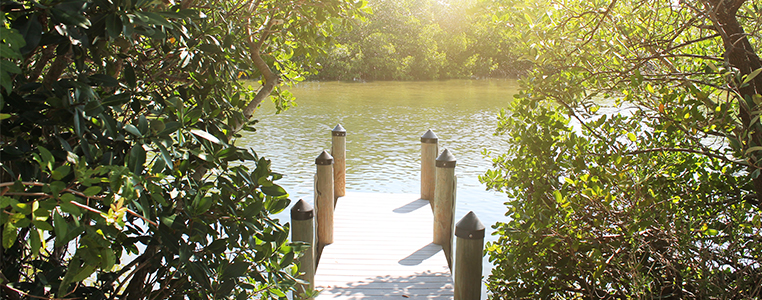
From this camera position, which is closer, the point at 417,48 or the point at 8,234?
the point at 8,234

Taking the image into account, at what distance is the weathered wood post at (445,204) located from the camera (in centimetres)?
545

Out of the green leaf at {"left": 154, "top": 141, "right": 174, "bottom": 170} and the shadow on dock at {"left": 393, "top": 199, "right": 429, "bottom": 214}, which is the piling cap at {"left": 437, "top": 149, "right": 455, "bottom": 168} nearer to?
the shadow on dock at {"left": 393, "top": 199, "right": 429, "bottom": 214}

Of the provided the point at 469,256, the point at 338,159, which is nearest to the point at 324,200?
the point at 338,159

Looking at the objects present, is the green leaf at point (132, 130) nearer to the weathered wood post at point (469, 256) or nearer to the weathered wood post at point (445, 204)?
the weathered wood post at point (469, 256)

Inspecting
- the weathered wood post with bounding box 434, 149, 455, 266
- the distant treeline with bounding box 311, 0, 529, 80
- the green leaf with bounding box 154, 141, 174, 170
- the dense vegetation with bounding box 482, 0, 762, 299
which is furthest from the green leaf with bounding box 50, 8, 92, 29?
the distant treeline with bounding box 311, 0, 529, 80

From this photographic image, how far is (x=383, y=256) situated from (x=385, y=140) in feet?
24.9

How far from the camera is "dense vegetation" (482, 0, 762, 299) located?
286 cm

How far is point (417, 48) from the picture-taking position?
122 feet

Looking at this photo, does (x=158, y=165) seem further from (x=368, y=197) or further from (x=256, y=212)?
(x=368, y=197)

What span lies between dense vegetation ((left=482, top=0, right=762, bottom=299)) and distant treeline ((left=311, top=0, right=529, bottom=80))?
29754 mm

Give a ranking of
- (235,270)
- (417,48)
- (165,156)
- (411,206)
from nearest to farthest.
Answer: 1. (165,156)
2. (235,270)
3. (411,206)
4. (417,48)

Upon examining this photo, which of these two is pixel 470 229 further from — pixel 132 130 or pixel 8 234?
pixel 8 234

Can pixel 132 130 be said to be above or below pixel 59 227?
above

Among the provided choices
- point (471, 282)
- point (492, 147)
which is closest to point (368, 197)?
point (471, 282)
